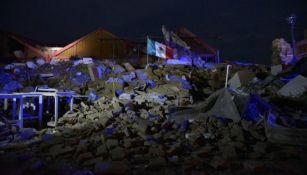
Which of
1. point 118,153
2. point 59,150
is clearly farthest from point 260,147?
point 59,150

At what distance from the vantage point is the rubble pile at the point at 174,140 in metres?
6.73

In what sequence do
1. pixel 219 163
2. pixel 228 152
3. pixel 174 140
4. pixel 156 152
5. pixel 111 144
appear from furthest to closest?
pixel 174 140
pixel 111 144
pixel 156 152
pixel 228 152
pixel 219 163

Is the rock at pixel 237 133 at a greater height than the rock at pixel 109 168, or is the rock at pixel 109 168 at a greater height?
the rock at pixel 237 133

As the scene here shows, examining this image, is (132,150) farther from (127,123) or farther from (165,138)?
(127,123)

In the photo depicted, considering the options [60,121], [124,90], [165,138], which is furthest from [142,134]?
[124,90]

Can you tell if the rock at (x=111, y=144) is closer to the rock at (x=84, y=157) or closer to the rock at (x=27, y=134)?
the rock at (x=84, y=157)

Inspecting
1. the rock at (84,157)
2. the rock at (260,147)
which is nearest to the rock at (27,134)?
the rock at (84,157)

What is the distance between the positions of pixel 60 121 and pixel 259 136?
8.22 meters

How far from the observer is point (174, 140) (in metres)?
8.64

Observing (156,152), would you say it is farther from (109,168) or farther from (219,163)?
(219,163)

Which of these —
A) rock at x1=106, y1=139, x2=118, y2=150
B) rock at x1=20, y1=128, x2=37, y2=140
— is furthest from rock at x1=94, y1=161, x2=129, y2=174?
rock at x1=20, y1=128, x2=37, y2=140

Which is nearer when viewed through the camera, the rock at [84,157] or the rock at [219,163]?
the rock at [219,163]

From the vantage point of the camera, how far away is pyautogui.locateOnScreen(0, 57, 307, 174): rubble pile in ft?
22.1

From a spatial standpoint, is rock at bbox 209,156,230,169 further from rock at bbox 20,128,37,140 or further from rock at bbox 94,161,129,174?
rock at bbox 20,128,37,140
